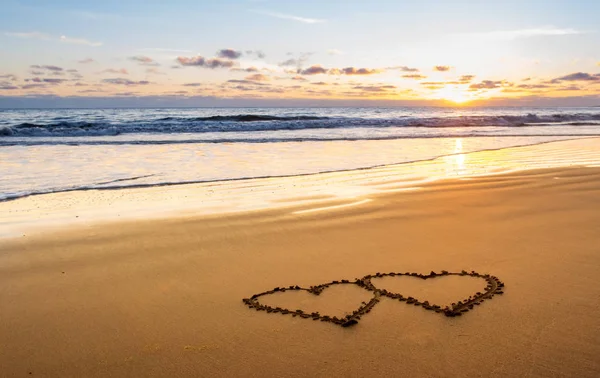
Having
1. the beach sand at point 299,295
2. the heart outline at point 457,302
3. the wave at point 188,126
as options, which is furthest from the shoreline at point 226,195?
the wave at point 188,126

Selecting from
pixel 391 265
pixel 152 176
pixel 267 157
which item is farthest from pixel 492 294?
pixel 267 157

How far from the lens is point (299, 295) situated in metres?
4.11

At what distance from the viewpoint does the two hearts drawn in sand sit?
12.0ft

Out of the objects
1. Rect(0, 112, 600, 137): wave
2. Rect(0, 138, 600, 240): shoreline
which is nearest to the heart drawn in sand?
Rect(0, 138, 600, 240): shoreline

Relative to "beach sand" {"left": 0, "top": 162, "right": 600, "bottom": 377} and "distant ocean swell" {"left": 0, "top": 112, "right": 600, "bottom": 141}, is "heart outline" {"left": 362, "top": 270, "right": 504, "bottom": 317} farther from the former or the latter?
"distant ocean swell" {"left": 0, "top": 112, "right": 600, "bottom": 141}

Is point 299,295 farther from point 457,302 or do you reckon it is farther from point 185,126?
point 185,126

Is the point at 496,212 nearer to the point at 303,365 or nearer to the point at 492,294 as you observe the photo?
the point at 492,294

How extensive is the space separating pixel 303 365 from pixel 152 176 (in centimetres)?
877

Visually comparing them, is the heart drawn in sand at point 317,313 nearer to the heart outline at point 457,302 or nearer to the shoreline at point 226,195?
the heart outline at point 457,302

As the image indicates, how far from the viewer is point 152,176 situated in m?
11.0

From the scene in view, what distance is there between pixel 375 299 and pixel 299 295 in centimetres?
64

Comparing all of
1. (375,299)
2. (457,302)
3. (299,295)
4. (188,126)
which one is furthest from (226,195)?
(188,126)

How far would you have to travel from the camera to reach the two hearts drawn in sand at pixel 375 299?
12.0 feet

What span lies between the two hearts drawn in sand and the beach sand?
70mm
